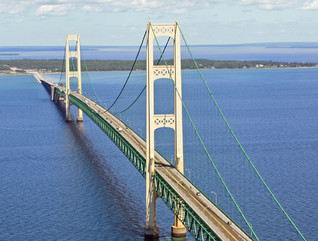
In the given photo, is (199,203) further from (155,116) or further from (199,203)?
(155,116)

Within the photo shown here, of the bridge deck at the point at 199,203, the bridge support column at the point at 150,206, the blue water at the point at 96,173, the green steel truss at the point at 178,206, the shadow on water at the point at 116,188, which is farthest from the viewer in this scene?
the blue water at the point at 96,173

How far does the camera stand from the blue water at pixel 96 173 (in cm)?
4447

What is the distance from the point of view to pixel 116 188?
178 ft

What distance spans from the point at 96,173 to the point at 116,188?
22.9 ft

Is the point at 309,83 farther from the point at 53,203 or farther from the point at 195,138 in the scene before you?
the point at 53,203

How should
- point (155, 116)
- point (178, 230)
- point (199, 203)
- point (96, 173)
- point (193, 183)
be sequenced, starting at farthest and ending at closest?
point (96, 173)
point (193, 183)
point (155, 116)
point (178, 230)
point (199, 203)

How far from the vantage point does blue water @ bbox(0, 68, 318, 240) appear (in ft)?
146

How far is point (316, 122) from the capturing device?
94.0 meters

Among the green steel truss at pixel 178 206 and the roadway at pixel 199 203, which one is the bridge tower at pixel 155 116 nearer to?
the green steel truss at pixel 178 206

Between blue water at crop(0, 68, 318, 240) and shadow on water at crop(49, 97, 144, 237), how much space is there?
67 millimetres

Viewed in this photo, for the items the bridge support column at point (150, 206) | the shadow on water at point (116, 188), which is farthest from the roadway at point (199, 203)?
the shadow on water at point (116, 188)

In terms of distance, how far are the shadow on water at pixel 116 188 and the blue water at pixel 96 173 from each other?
0.07 m

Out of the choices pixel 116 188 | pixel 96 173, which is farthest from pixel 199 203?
pixel 96 173

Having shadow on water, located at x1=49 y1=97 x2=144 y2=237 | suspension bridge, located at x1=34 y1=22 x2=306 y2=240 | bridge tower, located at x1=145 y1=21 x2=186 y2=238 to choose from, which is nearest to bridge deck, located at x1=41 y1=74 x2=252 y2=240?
suspension bridge, located at x1=34 y1=22 x2=306 y2=240
